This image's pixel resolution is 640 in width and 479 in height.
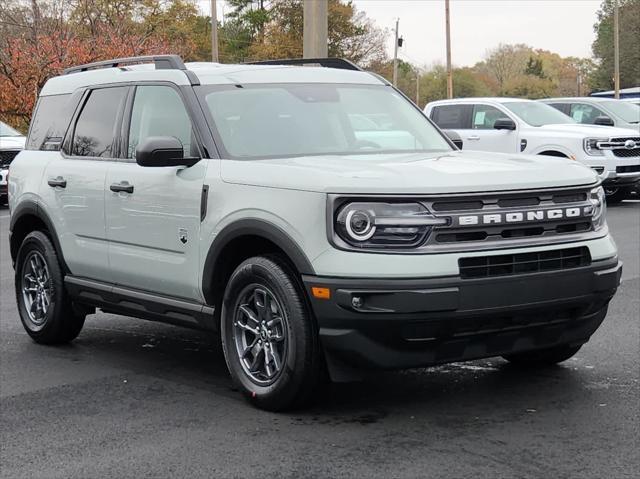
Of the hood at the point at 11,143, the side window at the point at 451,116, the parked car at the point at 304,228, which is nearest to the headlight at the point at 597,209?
the parked car at the point at 304,228

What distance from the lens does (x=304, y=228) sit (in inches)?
206

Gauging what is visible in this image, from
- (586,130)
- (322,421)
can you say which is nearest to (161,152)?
(322,421)

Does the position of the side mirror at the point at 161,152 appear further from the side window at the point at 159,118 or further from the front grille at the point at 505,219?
the front grille at the point at 505,219

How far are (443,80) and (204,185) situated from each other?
12342 centimetres

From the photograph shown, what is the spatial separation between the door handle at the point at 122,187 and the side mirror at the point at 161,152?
1.50 ft

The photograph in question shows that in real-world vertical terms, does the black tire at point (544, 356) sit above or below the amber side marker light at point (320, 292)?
below

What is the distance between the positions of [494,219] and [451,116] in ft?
51.0

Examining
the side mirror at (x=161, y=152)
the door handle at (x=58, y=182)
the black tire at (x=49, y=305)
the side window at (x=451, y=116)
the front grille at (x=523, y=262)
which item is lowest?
the black tire at (x=49, y=305)

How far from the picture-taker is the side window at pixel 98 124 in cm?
698

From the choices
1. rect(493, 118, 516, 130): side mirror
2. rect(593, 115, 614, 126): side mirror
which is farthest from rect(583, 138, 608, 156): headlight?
rect(593, 115, 614, 126): side mirror

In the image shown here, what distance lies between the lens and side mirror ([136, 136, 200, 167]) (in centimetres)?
596

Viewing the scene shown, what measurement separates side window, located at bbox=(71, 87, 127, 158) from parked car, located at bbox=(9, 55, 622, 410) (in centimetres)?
2

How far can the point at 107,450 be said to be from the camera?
16.2ft

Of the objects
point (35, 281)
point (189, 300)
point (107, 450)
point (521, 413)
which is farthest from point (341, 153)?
point (35, 281)
